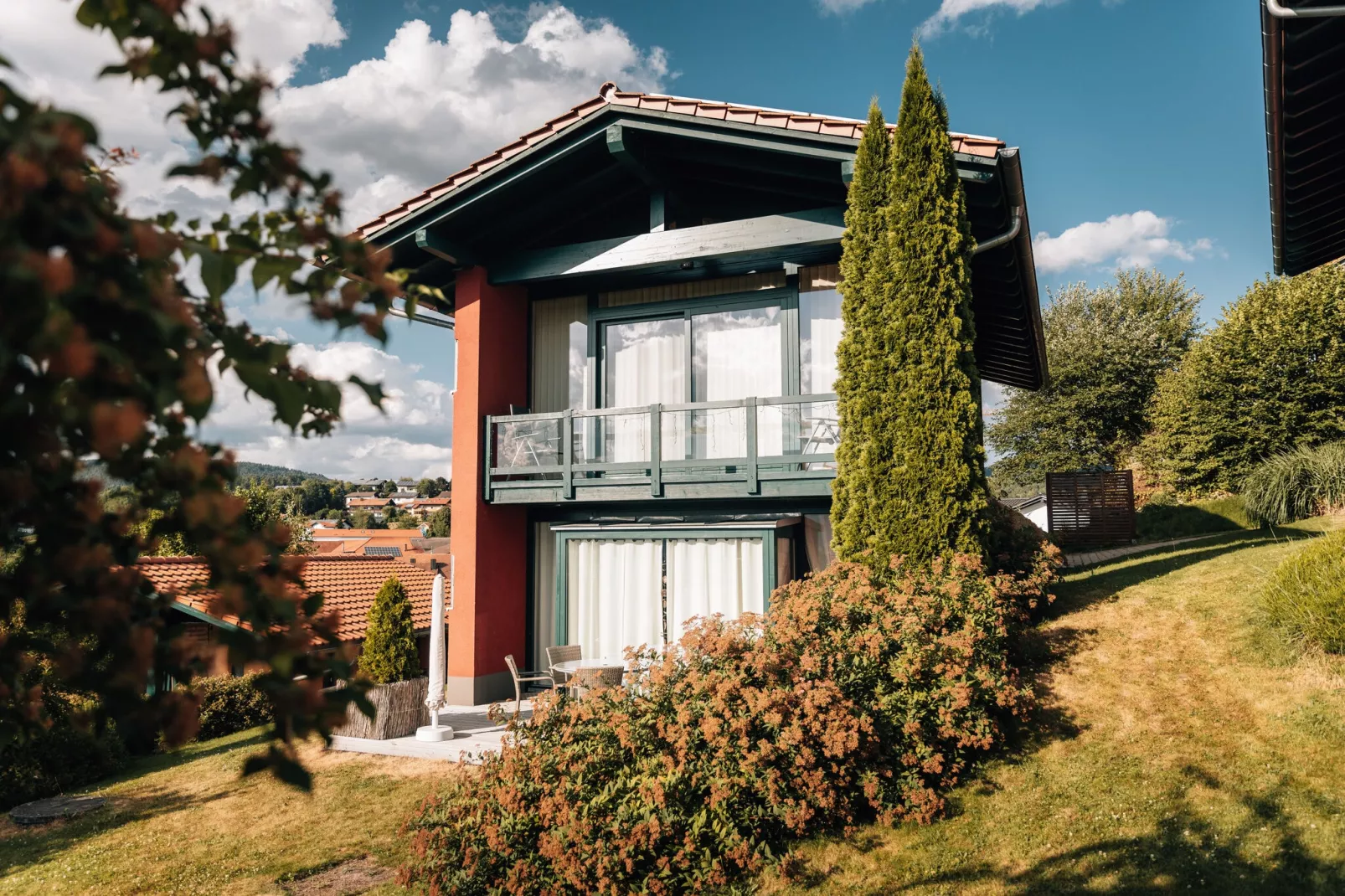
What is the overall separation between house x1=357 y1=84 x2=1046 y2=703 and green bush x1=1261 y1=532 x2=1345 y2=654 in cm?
493

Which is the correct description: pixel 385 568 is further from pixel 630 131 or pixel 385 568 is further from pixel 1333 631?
pixel 1333 631

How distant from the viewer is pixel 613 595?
12.5m

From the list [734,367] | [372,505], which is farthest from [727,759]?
[372,505]

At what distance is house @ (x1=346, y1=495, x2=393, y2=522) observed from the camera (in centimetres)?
11281

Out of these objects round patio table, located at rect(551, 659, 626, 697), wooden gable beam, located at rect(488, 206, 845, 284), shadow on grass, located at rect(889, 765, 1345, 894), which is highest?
wooden gable beam, located at rect(488, 206, 845, 284)

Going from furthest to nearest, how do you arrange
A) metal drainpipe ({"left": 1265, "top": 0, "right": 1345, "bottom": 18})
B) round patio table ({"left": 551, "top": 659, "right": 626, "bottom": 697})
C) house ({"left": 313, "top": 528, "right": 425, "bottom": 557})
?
house ({"left": 313, "top": 528, "right": 425, "bottom": 557}), round patio table ({"left": 551, "top": 659, "right": 626, "bottom": 697}), metal drainpipe ({"left": 1265, "top": 0, "right": 1345, "bottom": 18})

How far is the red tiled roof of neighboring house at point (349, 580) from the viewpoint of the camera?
14.7 m

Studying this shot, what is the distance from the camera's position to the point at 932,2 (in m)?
13.6

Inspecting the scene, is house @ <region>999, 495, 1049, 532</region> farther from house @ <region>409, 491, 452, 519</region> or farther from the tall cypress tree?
house @ <region>409, 491, 452, 519</region>

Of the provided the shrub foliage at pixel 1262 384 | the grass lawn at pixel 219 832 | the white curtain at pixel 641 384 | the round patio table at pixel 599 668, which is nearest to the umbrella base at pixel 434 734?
the grass lawn at pixel 219 832

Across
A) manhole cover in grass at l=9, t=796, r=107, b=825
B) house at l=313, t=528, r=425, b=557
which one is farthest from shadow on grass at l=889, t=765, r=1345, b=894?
house at l=313, t=528, r=425, b=557

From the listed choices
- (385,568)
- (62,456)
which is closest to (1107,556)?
(385,568)

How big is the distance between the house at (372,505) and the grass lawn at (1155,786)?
10677cm

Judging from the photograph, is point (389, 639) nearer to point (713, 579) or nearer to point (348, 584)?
point (713, 579)
